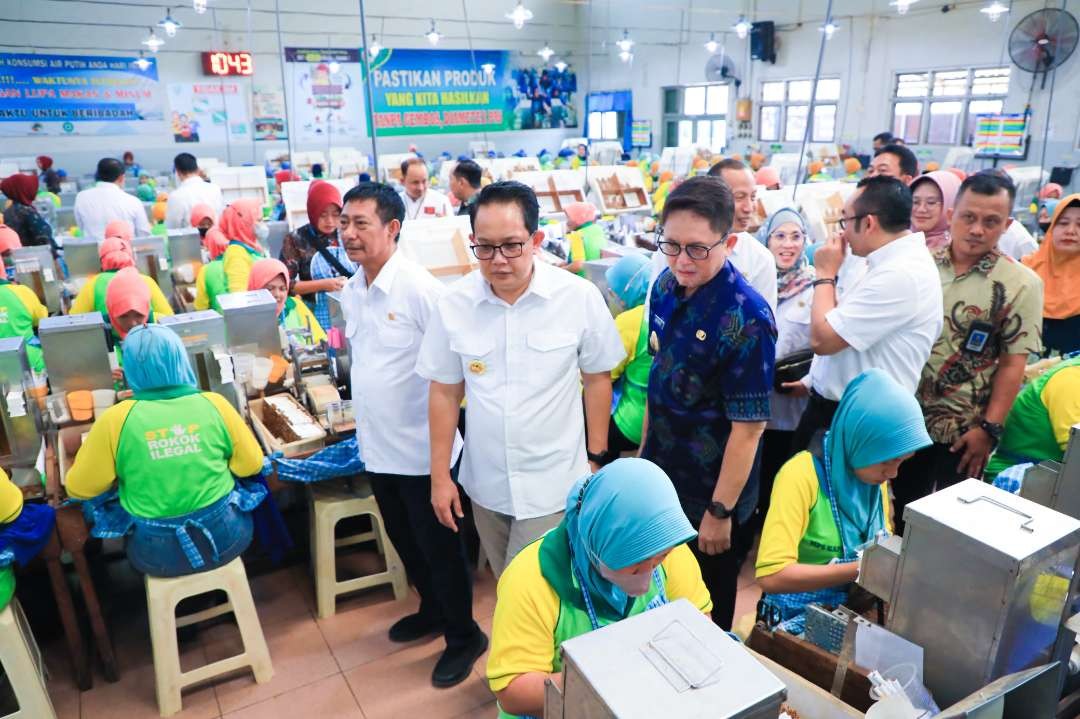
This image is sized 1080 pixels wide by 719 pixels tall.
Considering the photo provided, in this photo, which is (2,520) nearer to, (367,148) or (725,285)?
(725,285)

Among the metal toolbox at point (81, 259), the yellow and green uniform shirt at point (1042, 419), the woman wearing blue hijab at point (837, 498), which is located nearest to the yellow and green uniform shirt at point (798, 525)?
the woman wearing blue hijab at point (837, 498)

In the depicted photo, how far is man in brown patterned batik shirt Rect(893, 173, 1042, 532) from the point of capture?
2.22 m

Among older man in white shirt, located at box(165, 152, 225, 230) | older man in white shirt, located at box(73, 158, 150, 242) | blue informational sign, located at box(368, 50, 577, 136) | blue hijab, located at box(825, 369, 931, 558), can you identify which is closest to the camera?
blue hijab, located at box(825, 369, 931, 558)

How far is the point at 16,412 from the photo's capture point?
7.70 ft

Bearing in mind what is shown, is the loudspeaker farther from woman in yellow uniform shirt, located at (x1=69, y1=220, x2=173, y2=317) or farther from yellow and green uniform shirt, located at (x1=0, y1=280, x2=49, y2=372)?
yellow and green uniform shirt, located at (x1=0, y1=280, x2=49, y2=372)

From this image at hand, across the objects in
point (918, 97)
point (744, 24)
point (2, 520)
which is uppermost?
point (744, 24)

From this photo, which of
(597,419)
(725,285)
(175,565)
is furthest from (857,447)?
(175,565)

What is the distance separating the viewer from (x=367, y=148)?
15.1 metres

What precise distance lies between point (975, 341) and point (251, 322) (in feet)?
8.71

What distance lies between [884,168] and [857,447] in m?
2.83

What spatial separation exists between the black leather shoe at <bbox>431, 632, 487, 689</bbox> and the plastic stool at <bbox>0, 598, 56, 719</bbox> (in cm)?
115

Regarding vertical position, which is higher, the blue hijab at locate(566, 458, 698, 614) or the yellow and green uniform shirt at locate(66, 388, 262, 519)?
the blue hijab at locate(566, 458, 698, 614)

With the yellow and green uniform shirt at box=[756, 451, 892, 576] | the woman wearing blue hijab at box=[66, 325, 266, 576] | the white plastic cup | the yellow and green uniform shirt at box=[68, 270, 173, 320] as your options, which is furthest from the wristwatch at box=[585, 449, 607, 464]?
the yellow and green uniform shirt at box=[68, 270, 173, 320]

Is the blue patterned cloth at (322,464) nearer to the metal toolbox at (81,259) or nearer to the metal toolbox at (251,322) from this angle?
the metal toolbox at (251,322)
